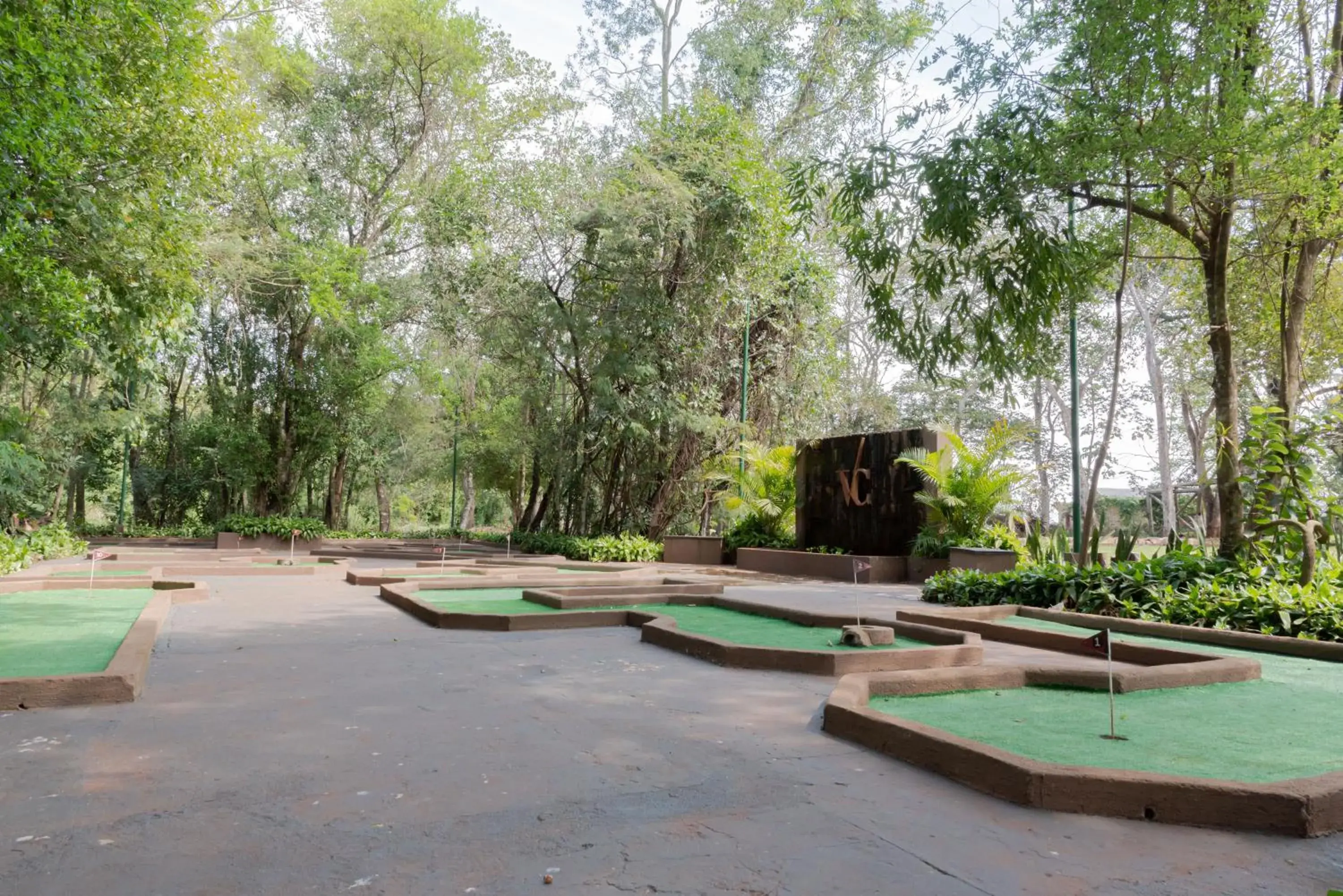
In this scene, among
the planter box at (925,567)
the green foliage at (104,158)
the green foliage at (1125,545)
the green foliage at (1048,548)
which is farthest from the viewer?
the planter box at (925,567)

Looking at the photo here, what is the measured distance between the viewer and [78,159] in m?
9.84

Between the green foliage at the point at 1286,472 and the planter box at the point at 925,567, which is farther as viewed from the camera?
the planter box at the point at 925,567

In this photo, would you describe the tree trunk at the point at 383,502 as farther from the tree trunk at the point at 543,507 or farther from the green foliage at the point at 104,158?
→ the green foliage at the point at 104,158

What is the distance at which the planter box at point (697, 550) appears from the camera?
1914cm

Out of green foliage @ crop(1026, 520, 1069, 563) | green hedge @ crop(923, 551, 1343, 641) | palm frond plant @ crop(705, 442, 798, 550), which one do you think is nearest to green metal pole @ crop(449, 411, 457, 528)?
palm frond plant @ crop(705, 442, 798, 550)

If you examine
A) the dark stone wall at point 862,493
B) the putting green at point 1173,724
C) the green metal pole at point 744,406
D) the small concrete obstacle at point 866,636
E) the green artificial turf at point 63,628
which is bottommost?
the green artificial turf at point 63,628

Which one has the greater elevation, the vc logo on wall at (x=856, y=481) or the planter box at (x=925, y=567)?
the vc logo on wall at (x=856, y=481)

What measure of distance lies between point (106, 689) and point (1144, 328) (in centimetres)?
3278

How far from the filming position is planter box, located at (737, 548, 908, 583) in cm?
1534

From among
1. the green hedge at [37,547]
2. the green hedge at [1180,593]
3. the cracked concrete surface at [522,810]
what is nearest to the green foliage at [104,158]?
the green hedge at [37,547]

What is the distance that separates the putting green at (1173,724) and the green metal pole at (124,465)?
80.6 feet

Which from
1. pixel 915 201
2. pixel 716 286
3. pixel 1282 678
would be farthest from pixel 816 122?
pixel 1282 678

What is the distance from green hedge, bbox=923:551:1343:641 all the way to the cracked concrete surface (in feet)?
15.9

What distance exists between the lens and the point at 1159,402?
29781 mm
